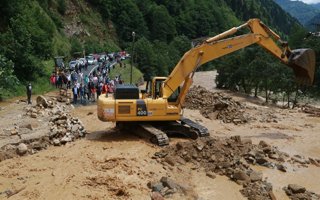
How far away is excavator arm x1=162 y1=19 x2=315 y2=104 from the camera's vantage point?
2159cm

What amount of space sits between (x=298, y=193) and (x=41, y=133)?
443 inches

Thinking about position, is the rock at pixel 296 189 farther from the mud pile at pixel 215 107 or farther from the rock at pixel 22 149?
the mud pile at pixel 215 107

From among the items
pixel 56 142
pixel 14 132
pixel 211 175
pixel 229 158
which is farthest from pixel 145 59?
pixel 211 175

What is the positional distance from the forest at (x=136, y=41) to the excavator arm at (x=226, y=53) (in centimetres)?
1407

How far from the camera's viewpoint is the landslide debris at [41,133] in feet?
60.2

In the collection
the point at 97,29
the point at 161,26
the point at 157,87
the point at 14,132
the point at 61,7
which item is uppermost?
the point at 61,7

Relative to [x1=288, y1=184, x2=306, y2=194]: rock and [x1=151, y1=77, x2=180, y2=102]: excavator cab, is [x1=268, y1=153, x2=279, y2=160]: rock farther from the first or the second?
[x1=151, y1=77, x2=180, y2=102]: excavator cab

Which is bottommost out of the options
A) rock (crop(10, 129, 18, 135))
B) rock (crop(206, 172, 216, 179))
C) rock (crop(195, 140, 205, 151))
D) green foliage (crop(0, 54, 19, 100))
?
rock (crop(206, 172, 216, 179))

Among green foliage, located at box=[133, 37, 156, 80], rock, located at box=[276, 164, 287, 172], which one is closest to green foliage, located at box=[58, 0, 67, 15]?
green foliage, located at box=[133, 37, 156, 80]

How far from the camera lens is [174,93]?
21.8 meters

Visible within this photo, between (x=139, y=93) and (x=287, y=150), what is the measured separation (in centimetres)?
811

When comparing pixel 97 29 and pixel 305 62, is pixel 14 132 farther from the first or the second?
pixel 97 29

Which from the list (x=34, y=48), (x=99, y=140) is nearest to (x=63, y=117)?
(x=99, y=140)

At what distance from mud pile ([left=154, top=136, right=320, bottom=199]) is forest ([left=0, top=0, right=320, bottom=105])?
16.4m
